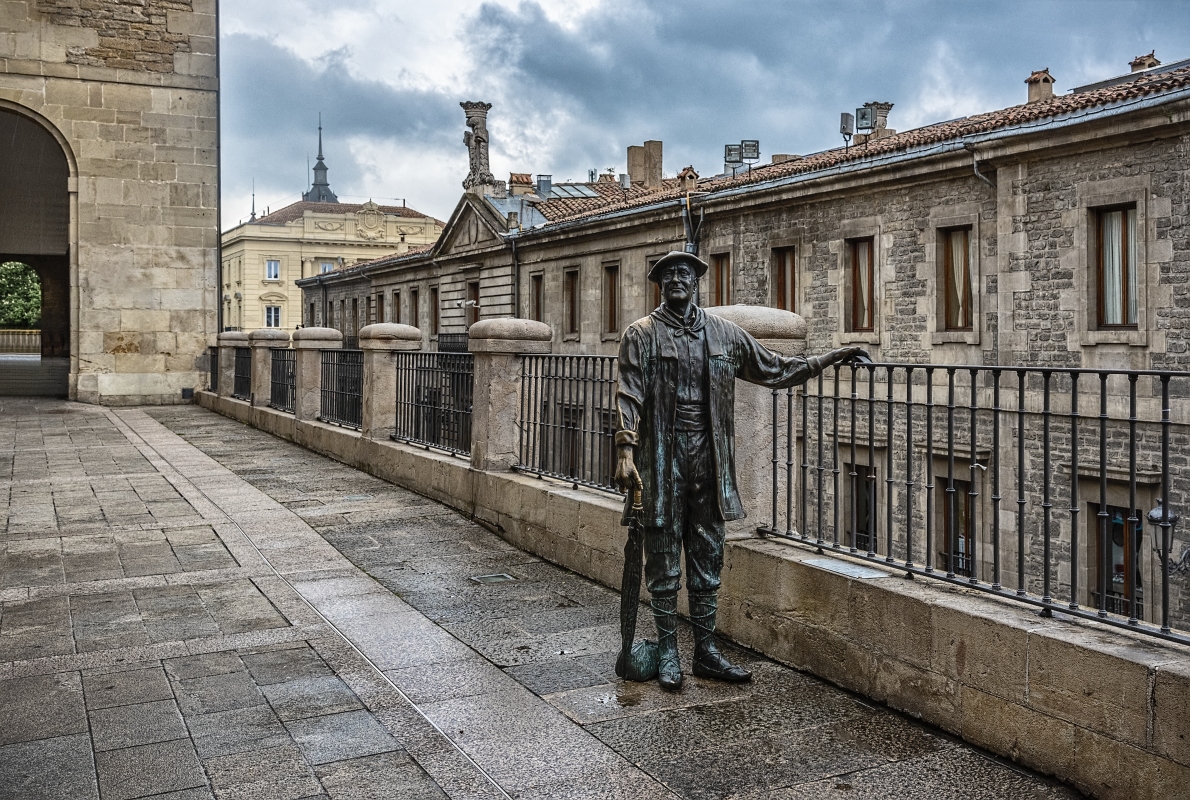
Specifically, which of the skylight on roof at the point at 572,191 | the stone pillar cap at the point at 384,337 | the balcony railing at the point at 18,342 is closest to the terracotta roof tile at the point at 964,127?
the skylight on roof at the point at 572,191

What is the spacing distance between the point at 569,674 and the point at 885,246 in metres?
18.6

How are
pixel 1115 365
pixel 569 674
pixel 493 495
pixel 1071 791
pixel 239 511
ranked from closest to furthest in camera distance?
pixel 1071 791 < pixel 569 674 < pixel 493 495 < pixel 239 511 < pixel 1115 365

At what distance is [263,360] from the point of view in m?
17.6

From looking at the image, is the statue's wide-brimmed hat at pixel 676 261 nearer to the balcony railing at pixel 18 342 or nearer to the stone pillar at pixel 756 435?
the stone pillar at pixel 756 435

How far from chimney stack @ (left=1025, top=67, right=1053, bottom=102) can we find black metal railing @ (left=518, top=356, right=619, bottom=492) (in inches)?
749

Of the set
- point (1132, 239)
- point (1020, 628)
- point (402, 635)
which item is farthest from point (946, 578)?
point (1132, 239)

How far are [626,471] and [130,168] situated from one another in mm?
20668

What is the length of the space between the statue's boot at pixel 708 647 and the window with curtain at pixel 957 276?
17.0 meters

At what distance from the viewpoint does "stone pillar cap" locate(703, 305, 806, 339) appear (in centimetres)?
556

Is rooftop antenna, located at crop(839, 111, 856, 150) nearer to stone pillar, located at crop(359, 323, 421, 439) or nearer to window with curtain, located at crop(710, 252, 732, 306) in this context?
window with curtain, located at crop(710, 252, 732, 306)

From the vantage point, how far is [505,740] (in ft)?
13.7

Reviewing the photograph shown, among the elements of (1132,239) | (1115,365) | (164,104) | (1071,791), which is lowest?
(1071,791)

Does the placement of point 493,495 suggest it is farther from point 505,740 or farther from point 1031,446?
point 1031,446

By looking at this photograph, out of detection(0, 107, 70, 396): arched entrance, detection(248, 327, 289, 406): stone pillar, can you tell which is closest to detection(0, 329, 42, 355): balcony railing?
detection(0, 107, 70, 396): arched entrance
